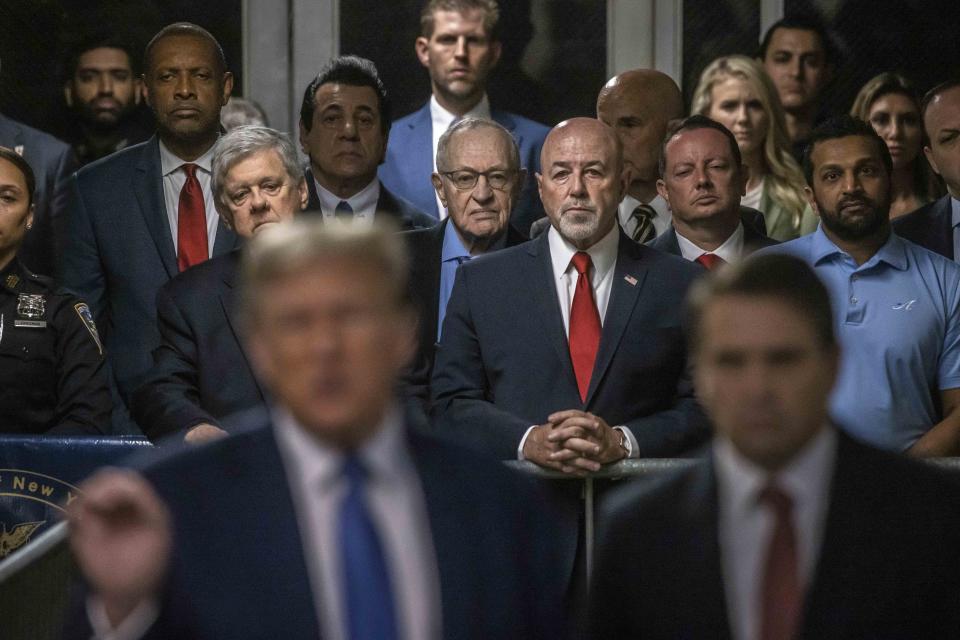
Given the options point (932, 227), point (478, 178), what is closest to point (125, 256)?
point (478, 178)

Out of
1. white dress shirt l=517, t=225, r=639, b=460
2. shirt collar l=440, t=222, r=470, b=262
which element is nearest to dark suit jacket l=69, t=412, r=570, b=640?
white dress shirt l=517, t=225, r=639, b=460

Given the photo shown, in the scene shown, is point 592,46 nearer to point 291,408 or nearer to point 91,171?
point 91,171

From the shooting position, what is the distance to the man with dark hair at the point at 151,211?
623 centimetres

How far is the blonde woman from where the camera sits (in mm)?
6566

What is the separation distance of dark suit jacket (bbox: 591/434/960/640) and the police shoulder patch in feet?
11.7

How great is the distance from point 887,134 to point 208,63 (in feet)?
8.94

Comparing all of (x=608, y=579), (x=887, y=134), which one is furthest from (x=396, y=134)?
(x=608, y=579)

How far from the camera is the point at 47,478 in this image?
512 centimetres

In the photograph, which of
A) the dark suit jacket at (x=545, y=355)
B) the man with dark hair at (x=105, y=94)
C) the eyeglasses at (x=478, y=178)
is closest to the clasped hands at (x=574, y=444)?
the dark suit jacket at (x=545, y=355)

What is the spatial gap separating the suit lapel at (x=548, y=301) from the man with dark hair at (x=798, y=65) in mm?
2286

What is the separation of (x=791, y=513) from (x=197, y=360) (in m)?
3.14

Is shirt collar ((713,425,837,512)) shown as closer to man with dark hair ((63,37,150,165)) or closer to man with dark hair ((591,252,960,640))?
man with dark hair ((591,252,960,640))

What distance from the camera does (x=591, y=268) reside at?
529 centimetres

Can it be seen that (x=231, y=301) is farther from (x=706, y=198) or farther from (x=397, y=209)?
(x=706, y=198)
